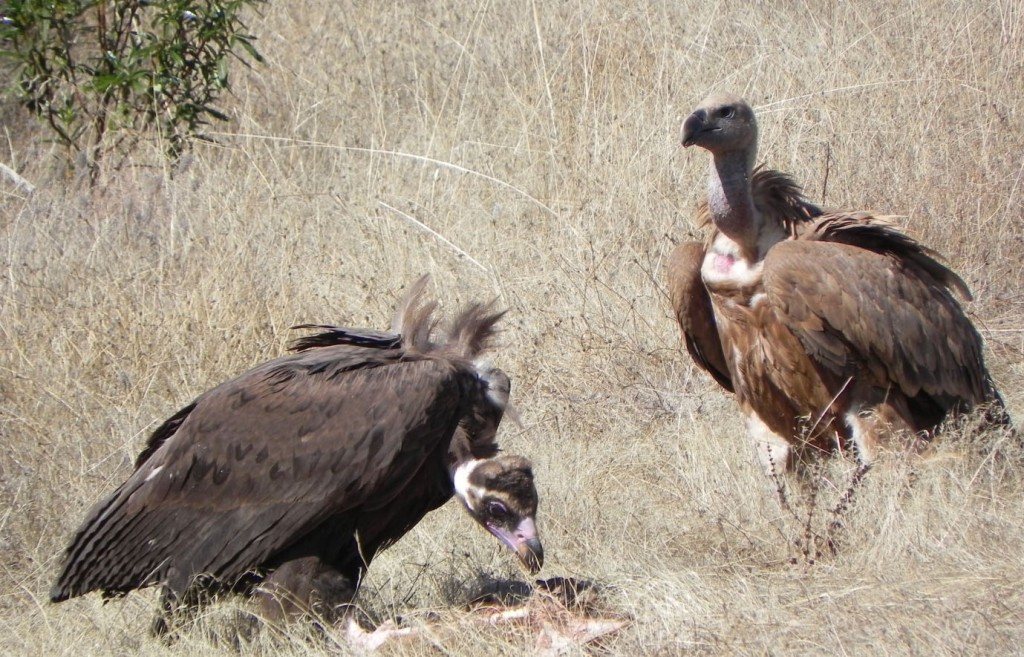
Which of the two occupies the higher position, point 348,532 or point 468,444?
point 468,444

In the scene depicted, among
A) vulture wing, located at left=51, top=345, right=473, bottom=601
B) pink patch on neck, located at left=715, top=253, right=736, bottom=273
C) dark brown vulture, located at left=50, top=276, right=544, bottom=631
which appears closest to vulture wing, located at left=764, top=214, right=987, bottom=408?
pink patch on neck, located at left=715, top=253, right=736, bottom=273

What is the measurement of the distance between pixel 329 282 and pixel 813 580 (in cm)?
360

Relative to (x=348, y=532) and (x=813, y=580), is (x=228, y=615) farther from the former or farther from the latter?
(x=813, y=580)

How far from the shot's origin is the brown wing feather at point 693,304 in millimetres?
5523

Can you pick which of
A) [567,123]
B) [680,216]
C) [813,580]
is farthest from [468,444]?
[567,123]

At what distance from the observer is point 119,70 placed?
8008 millimetres

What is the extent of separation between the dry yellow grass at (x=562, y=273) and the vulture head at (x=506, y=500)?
0.27 meters

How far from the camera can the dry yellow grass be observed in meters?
4.20

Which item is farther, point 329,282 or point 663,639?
point 329,282

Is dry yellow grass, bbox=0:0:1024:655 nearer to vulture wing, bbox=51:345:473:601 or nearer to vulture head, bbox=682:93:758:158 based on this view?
vulture wing, bbox=51:345:473:601

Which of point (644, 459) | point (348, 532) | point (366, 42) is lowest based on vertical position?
point (644, 459)

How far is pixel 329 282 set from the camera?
7.02 m

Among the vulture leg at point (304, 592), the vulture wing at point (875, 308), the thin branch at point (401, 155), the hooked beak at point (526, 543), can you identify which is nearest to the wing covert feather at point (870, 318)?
the vulture wing at point (875, 308)

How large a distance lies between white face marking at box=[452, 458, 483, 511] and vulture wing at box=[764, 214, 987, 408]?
1621 millimetres
